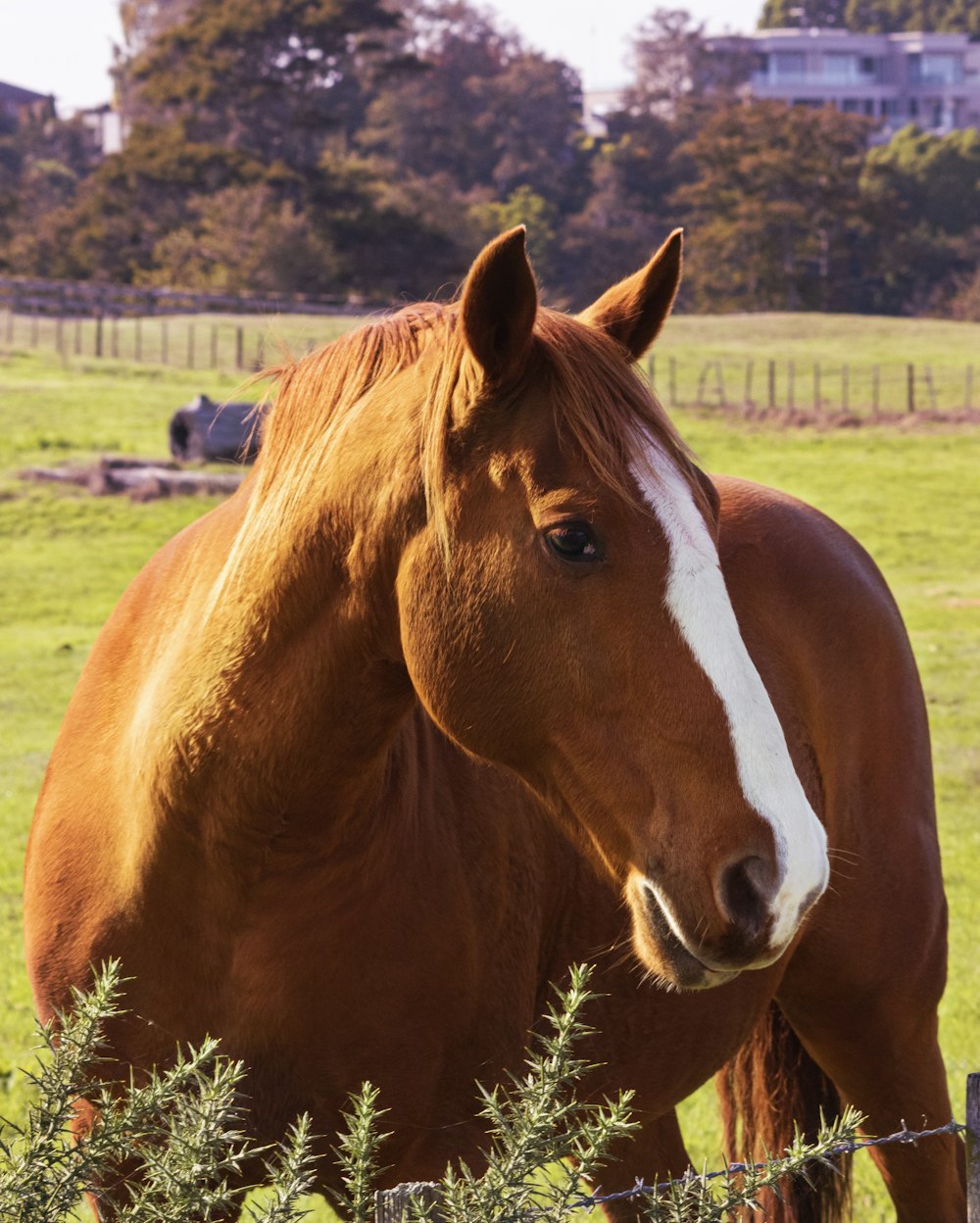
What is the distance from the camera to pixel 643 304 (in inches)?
90.5

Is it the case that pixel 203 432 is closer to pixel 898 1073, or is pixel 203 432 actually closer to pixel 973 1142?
pixel 898 1073

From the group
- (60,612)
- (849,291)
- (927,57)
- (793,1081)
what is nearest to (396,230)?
(849,291)

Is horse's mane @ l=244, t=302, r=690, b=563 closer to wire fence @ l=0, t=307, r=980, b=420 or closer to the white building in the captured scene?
wire fence @ l=0, t=307, r=980, b=420

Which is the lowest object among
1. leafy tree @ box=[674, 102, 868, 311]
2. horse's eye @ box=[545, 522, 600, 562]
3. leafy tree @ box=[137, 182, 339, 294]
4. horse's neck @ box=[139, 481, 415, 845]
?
horse's neck @ box=[139, 481, 415, 845]

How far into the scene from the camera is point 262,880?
89.8 inches

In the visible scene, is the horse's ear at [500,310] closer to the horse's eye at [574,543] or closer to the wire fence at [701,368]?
the horse's eye at [574,543]

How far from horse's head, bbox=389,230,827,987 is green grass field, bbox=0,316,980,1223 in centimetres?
300

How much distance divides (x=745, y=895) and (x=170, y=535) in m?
14.0

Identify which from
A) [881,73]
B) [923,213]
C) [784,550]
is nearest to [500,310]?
[784,550]

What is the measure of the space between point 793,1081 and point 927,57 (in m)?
94.5

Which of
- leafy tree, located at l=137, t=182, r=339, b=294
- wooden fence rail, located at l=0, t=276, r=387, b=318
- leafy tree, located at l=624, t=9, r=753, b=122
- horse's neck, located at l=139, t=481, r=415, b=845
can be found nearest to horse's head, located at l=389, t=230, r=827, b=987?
horse's neck, located at l=139, t=481, r=415, b=845

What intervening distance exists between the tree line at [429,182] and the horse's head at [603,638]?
3786cm

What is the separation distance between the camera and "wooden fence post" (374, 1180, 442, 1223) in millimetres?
1740

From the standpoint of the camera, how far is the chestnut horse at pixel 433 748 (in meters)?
1.93
